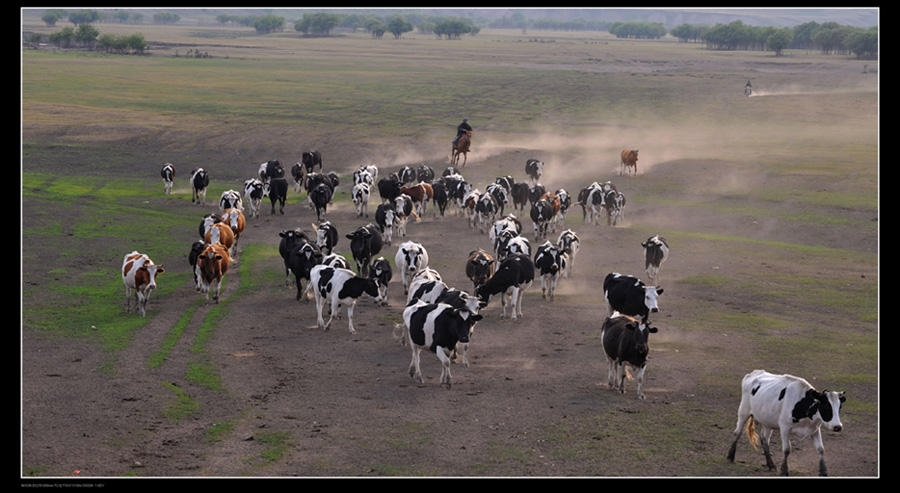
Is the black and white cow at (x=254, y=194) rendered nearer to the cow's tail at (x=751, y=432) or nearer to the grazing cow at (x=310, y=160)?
the grazing cow at (x=310, y=160)

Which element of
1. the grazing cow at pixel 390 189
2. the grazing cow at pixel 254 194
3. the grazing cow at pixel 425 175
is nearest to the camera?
the grazing cow at pixel 254 194

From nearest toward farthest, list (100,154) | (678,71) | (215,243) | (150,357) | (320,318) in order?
(150,357), (320,318), (215,243), (100,154), (678,71)

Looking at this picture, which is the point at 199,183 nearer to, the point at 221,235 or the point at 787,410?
the point at 221,235

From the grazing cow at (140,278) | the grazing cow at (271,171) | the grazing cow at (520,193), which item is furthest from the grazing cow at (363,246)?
the grazing cow at (271,171)

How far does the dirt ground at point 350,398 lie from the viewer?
49.5ft

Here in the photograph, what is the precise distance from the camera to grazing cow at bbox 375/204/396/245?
3384 centimetres

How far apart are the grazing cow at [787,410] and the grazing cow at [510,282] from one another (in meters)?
9.76

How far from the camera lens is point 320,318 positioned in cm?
2370

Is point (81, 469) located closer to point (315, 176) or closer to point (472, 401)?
point (472, 401)

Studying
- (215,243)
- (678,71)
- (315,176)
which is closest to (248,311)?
(215,243)

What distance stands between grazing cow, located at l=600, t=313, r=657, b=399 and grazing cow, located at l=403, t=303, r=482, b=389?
290cm

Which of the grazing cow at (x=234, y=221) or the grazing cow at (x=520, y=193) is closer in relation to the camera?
the grazing cow at (x=234, y=221)

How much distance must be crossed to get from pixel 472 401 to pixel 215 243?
13.5 metres

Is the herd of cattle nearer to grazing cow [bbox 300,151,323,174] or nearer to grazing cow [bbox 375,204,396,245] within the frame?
grazing cow [bbox 375,204,396,245]
